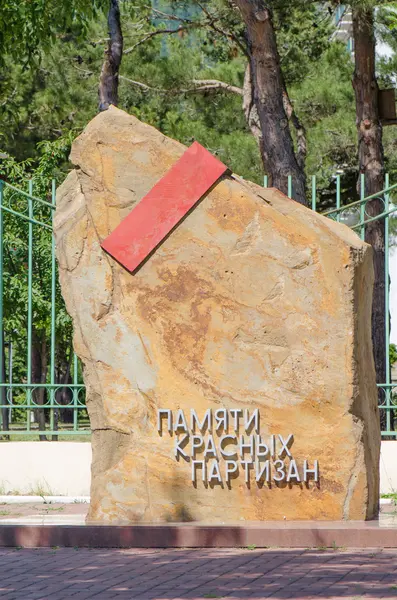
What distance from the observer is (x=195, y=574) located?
582 cm

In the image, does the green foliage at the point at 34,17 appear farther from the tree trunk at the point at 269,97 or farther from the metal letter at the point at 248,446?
the metal letter at the point at 248,446

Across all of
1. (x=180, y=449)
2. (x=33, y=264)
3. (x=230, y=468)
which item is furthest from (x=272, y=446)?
(x=33, y=264)

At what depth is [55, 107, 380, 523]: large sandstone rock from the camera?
23.6ft

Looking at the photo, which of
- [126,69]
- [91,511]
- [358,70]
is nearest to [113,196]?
[91,511]

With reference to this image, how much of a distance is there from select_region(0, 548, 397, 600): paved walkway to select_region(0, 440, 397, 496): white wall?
2526mm

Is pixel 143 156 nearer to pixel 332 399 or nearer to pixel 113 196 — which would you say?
pixel 113 196

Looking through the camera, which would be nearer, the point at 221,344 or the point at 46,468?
the point at 221,344

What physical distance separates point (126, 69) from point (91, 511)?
15402mm

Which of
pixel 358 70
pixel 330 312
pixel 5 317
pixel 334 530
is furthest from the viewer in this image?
pixel 5 317

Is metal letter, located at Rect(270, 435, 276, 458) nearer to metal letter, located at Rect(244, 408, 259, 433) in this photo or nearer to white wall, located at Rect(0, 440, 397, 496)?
metal letter, located at Rect(244, 408, 259, 433)

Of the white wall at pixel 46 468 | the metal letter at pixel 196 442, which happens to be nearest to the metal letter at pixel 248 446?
the metal letter at pixel 196 442

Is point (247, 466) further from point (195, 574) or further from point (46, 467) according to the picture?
point (46, 467)

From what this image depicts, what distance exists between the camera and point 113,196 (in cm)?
761

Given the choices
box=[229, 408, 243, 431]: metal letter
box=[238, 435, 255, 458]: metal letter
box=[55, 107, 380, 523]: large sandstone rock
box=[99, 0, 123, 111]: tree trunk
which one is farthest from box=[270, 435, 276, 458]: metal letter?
box=[99, 0, 123, 111]: tree trunk
